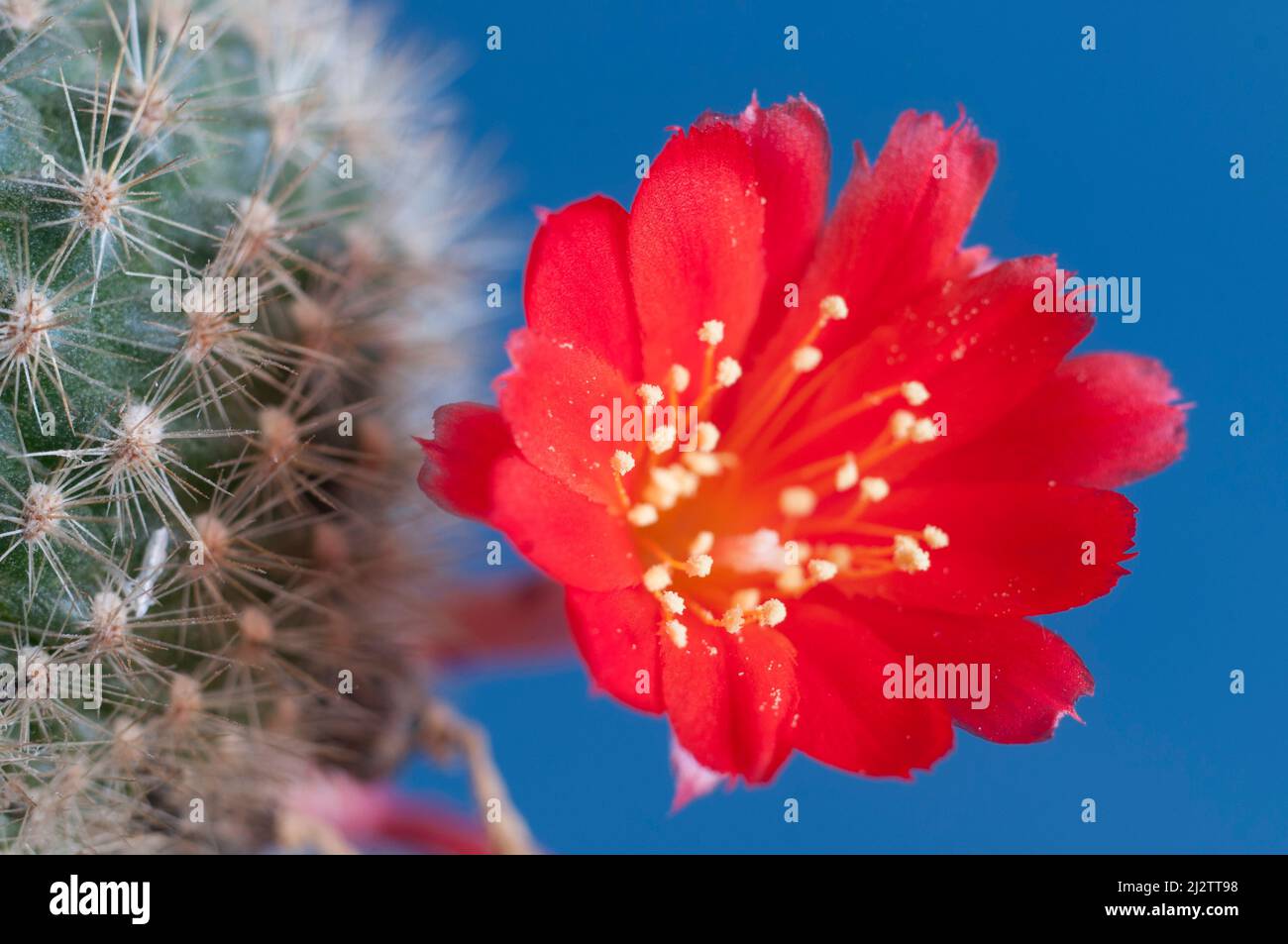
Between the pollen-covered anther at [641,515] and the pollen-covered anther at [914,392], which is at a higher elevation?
the pollen-covered anther at [914,392]

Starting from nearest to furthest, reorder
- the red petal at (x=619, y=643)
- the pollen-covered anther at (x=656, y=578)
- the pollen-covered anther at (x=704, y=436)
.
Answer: the red petal at (x=619, y=643) < the pollen-covered anther at (x=656, y=578) < the pollen-covered anther at (x=704, y=436)

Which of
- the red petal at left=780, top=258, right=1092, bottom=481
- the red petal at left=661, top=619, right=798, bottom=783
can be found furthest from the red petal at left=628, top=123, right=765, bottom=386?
the red petal at left=661, top=619, right=798, bottom=783

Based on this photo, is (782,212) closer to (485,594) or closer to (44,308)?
(44,308)

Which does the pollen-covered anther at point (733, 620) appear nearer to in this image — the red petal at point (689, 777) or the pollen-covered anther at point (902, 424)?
the red petal at point (689, 777)

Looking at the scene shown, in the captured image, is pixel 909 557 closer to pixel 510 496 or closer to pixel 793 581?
pixel 793 581

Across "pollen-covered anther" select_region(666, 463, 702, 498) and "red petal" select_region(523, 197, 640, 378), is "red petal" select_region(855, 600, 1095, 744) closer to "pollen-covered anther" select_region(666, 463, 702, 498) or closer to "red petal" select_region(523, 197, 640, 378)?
"pollen-covered anther" select_region(666, 463, 702, 498)

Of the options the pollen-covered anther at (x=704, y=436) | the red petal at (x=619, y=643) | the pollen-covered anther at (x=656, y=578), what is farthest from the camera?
the pollen-covered anther at (x=704, y=436)

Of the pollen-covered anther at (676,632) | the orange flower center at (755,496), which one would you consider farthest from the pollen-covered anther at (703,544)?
the pollen-covered anther at (676,632)
